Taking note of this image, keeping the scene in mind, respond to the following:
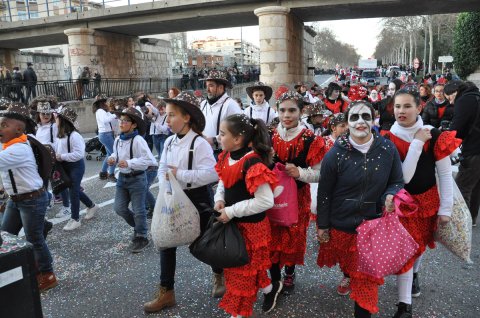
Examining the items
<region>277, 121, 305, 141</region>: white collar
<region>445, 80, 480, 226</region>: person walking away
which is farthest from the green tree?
<region>277, 121, 305, 141</region>: white collar

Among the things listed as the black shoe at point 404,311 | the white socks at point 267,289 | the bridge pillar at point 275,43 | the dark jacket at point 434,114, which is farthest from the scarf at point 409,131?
the bridge pillar at point 275,43

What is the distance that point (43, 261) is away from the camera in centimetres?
366

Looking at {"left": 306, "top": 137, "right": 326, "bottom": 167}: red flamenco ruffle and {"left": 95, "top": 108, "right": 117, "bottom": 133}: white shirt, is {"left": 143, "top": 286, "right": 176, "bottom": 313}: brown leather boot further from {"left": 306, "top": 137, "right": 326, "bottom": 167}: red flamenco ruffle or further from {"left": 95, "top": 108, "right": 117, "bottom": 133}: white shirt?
{"left": 95, "top": 108, "right": 117, "bottom": 133}: white shirt

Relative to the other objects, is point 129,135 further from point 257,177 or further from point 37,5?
point 37,5

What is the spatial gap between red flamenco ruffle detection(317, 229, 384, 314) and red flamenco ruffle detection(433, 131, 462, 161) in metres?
0.84

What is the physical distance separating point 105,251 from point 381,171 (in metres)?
3.40

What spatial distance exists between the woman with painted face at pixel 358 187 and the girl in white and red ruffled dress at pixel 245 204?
0.45m

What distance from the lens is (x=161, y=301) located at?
3.24m

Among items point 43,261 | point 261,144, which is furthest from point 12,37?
point 261,144

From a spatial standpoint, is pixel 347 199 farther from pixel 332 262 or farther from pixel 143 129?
pixel 143 129

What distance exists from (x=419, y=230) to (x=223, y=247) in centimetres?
150

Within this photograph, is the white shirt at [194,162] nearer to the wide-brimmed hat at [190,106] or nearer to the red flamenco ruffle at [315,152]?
the wide-brimmed hat at [190,106]

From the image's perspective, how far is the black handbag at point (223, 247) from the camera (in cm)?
267

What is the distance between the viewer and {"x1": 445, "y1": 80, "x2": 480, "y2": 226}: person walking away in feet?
14.6
